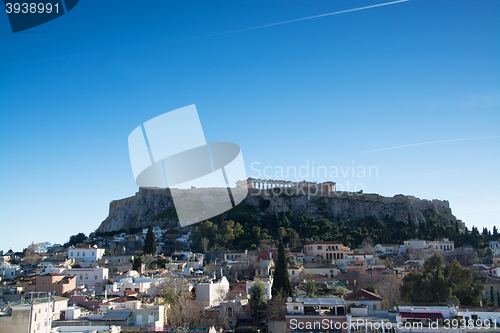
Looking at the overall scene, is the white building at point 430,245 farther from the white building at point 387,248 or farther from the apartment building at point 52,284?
the apartment building at point 52,284

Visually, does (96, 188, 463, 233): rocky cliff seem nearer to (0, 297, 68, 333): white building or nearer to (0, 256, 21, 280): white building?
(0, 256, 21, 280): white building

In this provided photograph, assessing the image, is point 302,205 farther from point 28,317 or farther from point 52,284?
point 28,317

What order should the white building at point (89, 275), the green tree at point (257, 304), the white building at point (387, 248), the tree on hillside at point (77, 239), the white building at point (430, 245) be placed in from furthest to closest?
the tree on hillside at point (77, 239) → the white building at point (387, 248) → the white building at point (430, 245) → the white building at point (89, 275) → the green tree at point (257, 304)

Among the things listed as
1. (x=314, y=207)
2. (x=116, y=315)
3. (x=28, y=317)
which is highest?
(x=314, y=207)

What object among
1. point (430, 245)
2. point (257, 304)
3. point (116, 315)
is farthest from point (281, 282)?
point (430, 245)

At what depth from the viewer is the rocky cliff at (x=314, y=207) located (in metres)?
68.4

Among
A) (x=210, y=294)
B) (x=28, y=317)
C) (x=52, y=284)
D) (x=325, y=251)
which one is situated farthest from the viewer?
(x=325, y=251)

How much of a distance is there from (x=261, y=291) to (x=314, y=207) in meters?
43.4

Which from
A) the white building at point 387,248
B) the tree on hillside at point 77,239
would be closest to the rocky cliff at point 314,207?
the tree on hillside at point 77,239

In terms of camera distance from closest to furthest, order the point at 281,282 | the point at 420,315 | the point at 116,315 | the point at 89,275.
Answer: the point at 420,315 < the point at 116,315 < the point at 281,282 < the point at 89,275

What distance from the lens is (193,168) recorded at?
3041 cm

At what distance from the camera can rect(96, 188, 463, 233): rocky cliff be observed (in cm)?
6838

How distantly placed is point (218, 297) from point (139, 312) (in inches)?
355

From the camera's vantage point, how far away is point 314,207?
68875 millimetres
